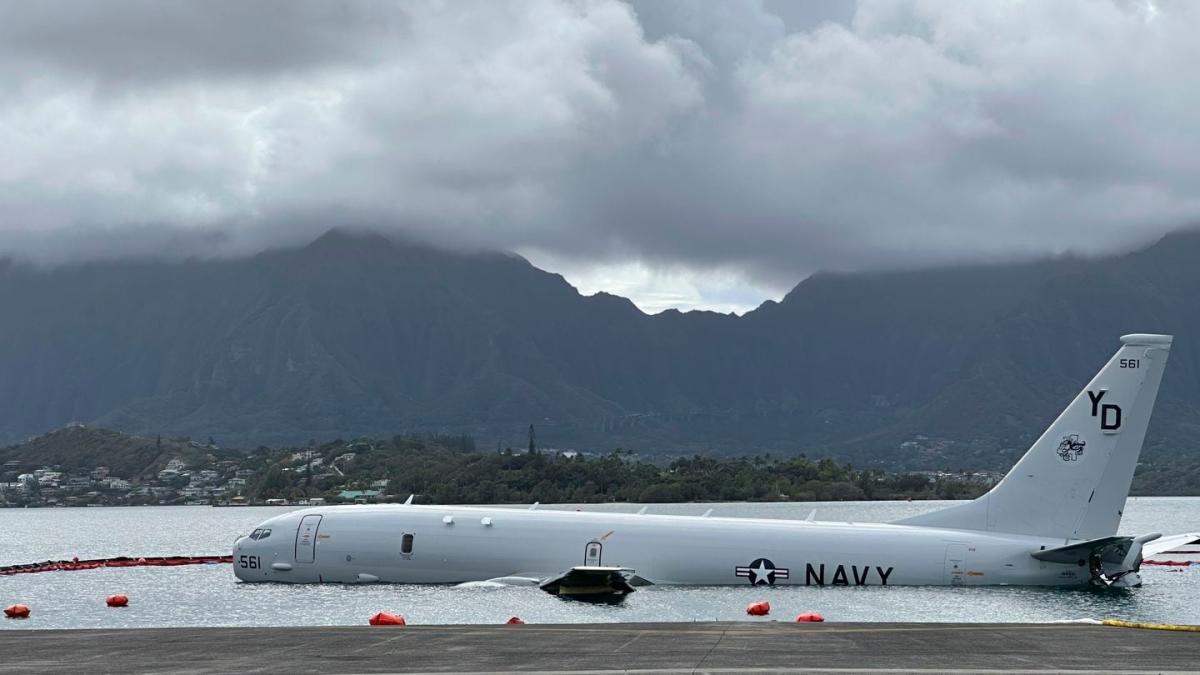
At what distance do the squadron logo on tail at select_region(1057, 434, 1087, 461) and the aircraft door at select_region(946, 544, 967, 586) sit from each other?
18.3 ft

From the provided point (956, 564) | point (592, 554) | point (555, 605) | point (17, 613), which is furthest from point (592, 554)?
point (17, 613)

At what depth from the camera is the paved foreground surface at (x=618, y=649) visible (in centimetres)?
3103

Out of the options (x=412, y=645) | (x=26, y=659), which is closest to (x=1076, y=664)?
(x=412, y=645)

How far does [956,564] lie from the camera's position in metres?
63.7

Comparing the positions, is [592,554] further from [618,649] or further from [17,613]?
[618,649]

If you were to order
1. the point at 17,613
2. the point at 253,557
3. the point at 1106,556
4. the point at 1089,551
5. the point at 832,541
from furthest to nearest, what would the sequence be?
the point at 253,557
the point at 17,613
the point at 832,541
the point at 1089,551
the point at 1106,556

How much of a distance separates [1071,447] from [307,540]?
1314 inches

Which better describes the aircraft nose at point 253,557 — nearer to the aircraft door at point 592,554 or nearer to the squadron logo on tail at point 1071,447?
the aircraft door at point 592,554

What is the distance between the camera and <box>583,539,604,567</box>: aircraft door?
214 feet

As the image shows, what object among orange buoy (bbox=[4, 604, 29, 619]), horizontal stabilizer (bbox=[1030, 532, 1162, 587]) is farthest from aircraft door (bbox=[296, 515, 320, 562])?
horizontal stabilizer (bbox=[1030, 532, 1162, 587])

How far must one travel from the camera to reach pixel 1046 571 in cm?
6241

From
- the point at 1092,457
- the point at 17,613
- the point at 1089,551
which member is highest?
the point at 1092,457

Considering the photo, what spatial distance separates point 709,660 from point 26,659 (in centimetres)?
1509

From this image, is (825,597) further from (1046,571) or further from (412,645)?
(412,645)
